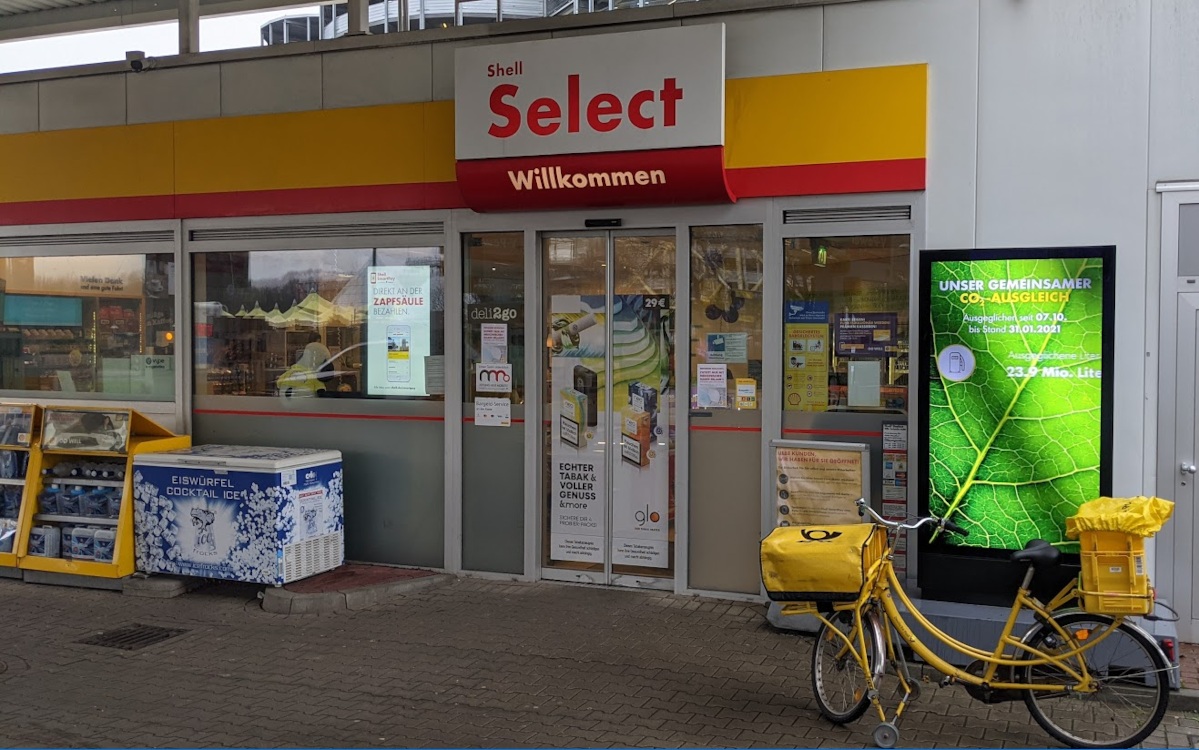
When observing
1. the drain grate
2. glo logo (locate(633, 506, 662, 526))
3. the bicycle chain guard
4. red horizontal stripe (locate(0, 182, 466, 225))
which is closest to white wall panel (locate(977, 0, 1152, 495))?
the bicycle chain guard

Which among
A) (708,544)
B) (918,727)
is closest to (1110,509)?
(918,727)

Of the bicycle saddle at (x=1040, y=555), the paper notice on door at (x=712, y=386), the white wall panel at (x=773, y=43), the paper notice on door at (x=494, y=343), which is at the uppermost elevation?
the white wall panel at (x=773, y=43)

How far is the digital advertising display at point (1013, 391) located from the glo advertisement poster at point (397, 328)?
3.96 m

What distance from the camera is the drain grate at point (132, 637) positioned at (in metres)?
7.17

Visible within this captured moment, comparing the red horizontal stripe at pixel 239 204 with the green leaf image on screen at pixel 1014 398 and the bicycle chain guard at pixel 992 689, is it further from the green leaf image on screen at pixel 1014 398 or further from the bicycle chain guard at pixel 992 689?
the bicycle chain guard at pixel 992 689

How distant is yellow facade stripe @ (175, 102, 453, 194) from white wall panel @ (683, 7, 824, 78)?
222 cm

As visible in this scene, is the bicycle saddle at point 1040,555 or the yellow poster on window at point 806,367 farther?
the yellow poster on window at point 806,367

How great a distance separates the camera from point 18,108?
10.1m

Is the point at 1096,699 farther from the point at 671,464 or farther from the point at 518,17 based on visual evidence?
the point at 518,17

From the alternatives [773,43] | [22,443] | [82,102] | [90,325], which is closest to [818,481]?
[773,43]

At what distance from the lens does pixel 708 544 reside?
26.2 feet

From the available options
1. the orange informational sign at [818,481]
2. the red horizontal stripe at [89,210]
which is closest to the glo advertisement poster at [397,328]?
the red horizontal stripe at [89,210]

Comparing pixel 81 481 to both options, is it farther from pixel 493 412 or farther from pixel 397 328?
pixel 493 412

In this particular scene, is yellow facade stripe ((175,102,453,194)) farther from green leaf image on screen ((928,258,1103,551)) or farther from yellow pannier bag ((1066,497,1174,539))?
yellow pannier bag ((1066,497,1174,539))
